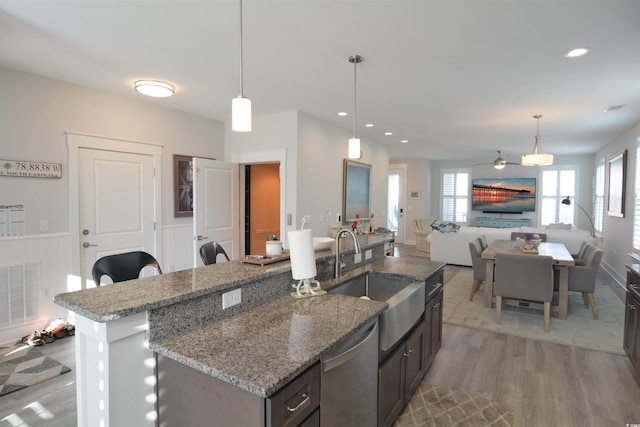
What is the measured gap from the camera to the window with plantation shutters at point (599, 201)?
7.61m

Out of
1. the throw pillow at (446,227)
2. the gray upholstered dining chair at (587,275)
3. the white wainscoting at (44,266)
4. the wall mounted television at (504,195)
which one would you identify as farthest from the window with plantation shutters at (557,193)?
the white wainscoting at (44,266)

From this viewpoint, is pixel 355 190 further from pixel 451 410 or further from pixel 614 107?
pixel 451 410

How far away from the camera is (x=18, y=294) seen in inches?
131

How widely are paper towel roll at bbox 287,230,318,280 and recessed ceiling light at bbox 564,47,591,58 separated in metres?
2.60

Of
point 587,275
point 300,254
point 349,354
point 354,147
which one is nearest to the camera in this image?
point 349,354

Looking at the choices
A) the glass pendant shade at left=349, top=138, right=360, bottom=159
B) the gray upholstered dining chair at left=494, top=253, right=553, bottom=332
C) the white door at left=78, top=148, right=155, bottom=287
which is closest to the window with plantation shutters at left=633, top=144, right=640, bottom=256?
the gray upholstered dining chair at left=494, top=253, right=553, bottom=332

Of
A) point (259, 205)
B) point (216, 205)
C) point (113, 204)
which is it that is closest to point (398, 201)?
point (259, 205)

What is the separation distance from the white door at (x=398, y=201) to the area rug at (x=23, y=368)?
9.08 meters

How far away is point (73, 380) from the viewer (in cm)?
266

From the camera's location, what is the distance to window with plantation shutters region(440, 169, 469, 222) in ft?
35.3

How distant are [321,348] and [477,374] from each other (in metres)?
2.21

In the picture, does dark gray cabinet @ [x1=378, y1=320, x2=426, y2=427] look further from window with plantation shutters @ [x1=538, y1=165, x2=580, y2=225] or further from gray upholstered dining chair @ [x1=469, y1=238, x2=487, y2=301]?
window with plantation shutters @ [x1=538, y1=165, x2=580, y2=225]

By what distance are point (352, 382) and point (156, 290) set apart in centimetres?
100

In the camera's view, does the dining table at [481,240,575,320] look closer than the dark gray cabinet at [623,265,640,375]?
No
